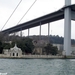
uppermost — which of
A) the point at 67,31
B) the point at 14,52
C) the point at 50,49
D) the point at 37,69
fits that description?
the point at 67,31

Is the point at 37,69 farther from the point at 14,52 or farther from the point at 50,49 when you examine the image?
the point at 50,49

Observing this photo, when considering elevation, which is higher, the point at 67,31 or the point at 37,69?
the point at 67,31

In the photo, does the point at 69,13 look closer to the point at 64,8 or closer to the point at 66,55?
the point at 64,8

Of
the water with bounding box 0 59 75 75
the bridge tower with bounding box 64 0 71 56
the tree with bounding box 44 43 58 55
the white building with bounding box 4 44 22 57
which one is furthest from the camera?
the tree with bounding box 44 43 58 55

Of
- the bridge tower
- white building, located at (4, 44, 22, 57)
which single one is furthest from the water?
white building, located at (4, 44, 22, 57)

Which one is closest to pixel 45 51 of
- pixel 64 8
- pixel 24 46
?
pixel 24 46

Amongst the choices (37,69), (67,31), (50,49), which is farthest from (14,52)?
(37,69)

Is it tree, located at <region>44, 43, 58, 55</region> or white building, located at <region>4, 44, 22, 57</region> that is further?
tree, located at <region>44, 43, 58, 55</region>

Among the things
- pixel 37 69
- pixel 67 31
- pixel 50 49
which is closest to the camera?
pixel 37 69

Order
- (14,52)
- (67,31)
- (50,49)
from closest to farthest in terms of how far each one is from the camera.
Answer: (67,31), (14,52), (50,49)

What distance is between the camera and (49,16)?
55188mm

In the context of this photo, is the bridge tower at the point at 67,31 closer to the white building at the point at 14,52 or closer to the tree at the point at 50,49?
the tree at the point at 50,49

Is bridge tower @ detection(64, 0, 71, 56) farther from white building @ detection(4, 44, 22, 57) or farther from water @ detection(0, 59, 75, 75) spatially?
→ water @ detection(0, 59, 75, 75)

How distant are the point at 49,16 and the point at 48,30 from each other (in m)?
13.8
